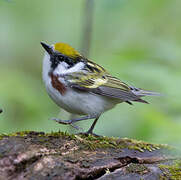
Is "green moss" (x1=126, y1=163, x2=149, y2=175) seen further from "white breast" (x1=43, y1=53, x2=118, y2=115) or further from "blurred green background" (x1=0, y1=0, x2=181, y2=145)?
"white breast" (x1=43, y1=53, x2=118, y2=115)

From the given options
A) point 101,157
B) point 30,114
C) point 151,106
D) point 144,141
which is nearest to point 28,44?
point 30,114

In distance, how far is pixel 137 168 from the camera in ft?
12.8

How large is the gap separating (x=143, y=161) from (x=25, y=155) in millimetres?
1371

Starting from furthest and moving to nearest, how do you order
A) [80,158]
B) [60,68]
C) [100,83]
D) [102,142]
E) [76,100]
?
[100,83]
[60,68]
[76,100]
[102,142]
[80,158]

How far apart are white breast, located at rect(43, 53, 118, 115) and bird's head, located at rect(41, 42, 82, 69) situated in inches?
3.4

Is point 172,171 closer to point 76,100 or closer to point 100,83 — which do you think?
point 76,100

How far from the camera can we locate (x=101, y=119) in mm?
6160

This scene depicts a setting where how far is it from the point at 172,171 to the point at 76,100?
1799 millimetres

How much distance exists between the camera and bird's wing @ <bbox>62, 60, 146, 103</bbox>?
5.33 m

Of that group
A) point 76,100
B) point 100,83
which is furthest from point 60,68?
point 100,83

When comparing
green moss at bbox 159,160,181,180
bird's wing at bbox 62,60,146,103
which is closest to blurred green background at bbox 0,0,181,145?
bird's wing at bbox 62,60,146,103

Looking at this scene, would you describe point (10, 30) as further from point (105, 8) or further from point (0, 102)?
point (105, 8)

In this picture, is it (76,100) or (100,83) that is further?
(100,83)

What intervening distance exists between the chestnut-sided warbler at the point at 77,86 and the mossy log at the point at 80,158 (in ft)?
2.32
